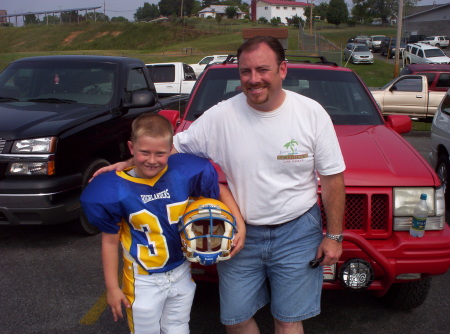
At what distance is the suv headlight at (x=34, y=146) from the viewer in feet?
13.8

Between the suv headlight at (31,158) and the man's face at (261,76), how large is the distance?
2.60 metres

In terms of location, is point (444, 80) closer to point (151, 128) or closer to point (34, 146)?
point (34, 146)

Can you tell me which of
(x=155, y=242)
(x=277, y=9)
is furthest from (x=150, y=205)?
(x=277, y=9)

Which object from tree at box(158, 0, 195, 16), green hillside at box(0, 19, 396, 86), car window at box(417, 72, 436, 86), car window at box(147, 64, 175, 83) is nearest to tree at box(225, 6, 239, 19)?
tree at box(158, 0, 195, 16)

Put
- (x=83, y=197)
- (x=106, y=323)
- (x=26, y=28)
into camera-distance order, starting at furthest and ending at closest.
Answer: (x=26, y=28), (x=106, y=323), (x=83, y=197)

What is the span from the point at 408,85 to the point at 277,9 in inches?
4299

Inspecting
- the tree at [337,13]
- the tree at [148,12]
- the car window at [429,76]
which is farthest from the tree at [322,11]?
the car window at [429,76]

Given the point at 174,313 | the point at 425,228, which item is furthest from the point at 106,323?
the point at 425,228

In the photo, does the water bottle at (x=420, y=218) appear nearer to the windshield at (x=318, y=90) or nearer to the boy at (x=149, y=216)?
the boy at (x=149, y=216)

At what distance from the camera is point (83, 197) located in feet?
7.19

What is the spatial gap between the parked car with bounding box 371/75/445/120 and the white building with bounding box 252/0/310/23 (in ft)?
344

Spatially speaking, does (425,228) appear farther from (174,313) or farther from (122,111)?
(122,111)

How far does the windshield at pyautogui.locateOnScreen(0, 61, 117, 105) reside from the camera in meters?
5.48

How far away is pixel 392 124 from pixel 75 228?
125 inches
